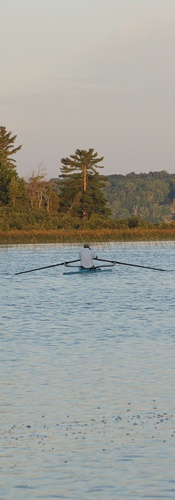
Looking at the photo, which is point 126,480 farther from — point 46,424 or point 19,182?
point 19,182

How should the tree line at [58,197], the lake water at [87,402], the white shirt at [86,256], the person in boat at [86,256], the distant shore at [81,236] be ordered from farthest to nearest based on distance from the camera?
the tree line at [58,197]
the distant shore at [81,236]
the white shirt at [86,256]
the person in boat at [86,256]
the lake water at [87,402]

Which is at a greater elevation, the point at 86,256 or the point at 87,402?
the point at 86,256

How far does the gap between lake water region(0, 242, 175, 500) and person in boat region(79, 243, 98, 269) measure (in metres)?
8.70

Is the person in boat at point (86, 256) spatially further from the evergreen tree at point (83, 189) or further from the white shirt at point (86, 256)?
the evergreen tree at point (83, 189)

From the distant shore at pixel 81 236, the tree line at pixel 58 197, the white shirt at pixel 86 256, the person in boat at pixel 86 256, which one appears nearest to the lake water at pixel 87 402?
the person in boat at pixel 86 256

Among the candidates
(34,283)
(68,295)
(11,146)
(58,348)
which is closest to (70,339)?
(58,348)

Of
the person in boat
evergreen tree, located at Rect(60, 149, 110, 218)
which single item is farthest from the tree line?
the person in boat

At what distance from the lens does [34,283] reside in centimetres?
4062

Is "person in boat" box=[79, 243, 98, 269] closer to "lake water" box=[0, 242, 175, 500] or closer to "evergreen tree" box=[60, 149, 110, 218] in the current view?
"lake water" box=[0, 242, 175, 500]

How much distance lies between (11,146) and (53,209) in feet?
45.2

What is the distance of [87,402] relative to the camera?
1332 centimetres

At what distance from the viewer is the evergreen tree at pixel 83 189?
111 metres

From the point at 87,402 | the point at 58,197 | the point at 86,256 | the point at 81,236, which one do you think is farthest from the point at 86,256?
the point at 58,197

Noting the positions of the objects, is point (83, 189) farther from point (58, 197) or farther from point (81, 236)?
point (81, 236)
